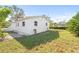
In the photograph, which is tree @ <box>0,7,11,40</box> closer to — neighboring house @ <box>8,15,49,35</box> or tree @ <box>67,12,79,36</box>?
neighboring house @ <box>8,15,49,35</box>

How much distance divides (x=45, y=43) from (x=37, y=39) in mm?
129

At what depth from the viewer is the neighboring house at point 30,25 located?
4.36 m

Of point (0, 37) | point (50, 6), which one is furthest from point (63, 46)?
point (0, 37)

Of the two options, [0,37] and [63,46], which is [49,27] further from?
[0,37]

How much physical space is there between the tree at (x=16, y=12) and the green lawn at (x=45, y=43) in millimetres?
313

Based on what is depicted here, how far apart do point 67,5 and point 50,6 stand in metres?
0.25

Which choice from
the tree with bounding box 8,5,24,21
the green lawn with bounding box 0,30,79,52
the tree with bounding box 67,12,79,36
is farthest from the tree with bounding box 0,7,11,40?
the tree with bounding box 67,12,79,36

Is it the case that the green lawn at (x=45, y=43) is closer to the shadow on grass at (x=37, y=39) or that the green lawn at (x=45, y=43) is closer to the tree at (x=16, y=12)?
the shadow on grass at (x=37, y=39)

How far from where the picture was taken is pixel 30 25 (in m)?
4.36

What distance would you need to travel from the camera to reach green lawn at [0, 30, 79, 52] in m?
4.34

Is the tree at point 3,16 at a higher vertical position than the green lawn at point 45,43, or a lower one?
higher

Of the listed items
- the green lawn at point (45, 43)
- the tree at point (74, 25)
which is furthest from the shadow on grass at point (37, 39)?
the tree at point (74, 25)

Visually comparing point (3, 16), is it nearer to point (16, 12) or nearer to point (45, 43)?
point (16, 12)

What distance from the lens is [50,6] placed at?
4.38 metres
